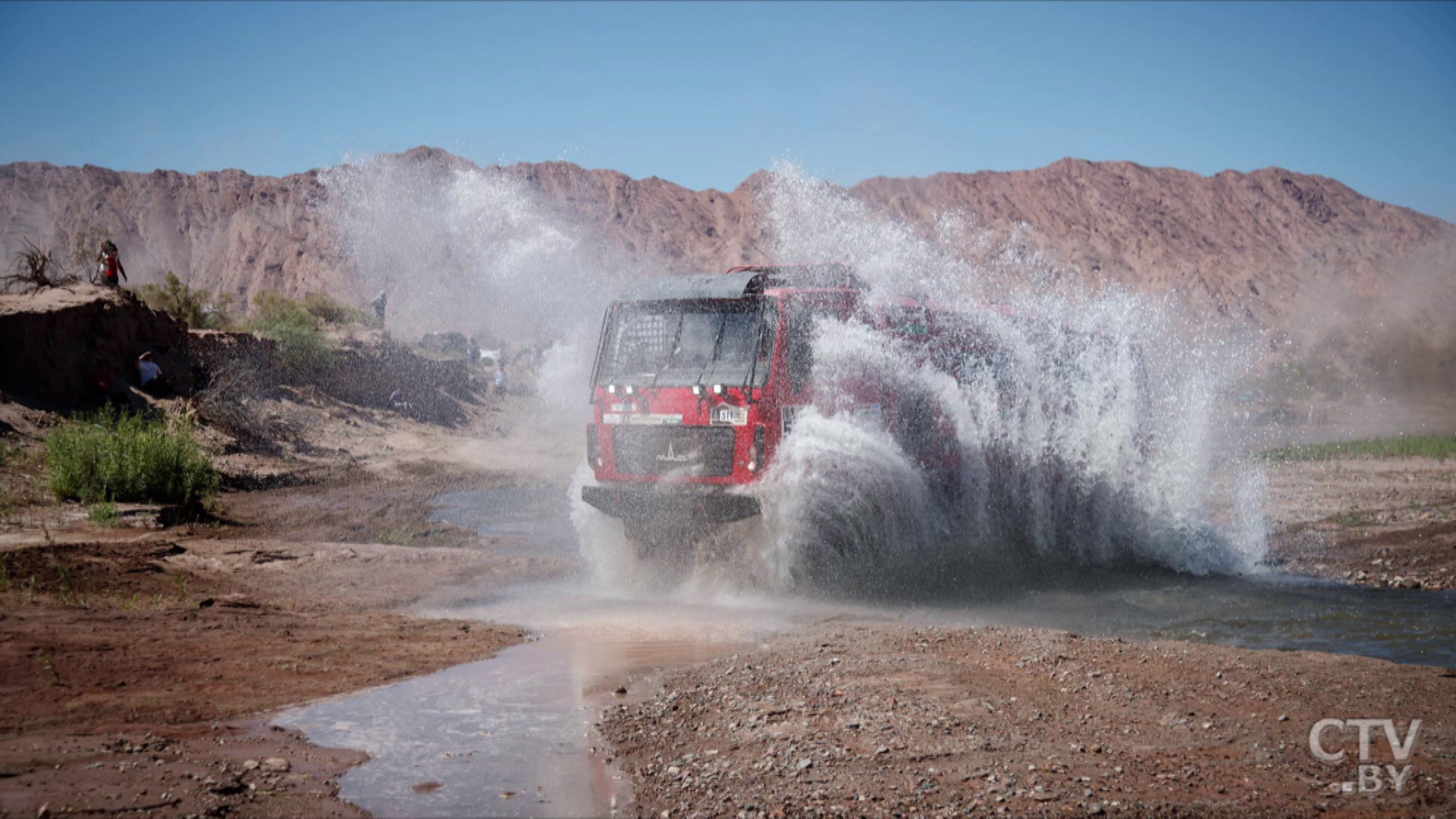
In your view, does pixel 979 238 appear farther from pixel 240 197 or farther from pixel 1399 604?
pixel 1399 604

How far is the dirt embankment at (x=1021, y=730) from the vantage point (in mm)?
3873

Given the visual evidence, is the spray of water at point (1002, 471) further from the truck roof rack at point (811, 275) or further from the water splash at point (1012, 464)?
the truck roof rack at point (811, 275)

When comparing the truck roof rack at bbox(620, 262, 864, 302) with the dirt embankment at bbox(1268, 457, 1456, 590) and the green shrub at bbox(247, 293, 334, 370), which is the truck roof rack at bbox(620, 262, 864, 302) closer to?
the dirt embankment at bbox(1268, 457, 1456, 590)

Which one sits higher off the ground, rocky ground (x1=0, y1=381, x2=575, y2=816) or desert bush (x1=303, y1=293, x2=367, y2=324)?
desert bush (x1=303, y1=293, x2=367, y2=324)

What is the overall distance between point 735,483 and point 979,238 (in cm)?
6701

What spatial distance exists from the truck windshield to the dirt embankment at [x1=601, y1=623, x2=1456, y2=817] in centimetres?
286

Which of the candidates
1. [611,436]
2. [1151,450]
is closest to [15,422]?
[611,436]

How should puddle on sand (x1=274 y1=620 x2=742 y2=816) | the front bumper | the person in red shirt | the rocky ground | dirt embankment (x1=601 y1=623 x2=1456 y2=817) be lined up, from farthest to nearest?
the person in red shirt < the front bumper < puddle on sand (x1=274 y1=620 x2=742 y2=816) < the rocky ground < dirt embankment (x1=601 y1=623 x2=1456 y2=817)

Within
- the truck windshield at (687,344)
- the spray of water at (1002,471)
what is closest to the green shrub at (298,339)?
the spray of water at (1002,471)

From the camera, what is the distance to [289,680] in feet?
18.5

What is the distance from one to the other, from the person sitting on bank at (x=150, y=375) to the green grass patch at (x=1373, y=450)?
23.4m

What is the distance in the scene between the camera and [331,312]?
3400 centimetres

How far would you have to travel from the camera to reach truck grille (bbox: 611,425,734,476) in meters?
8.38

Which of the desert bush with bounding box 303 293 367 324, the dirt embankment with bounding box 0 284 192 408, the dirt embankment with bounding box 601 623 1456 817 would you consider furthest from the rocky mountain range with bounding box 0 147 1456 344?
the dirt embankment with bounding box 601 623 1456 817
